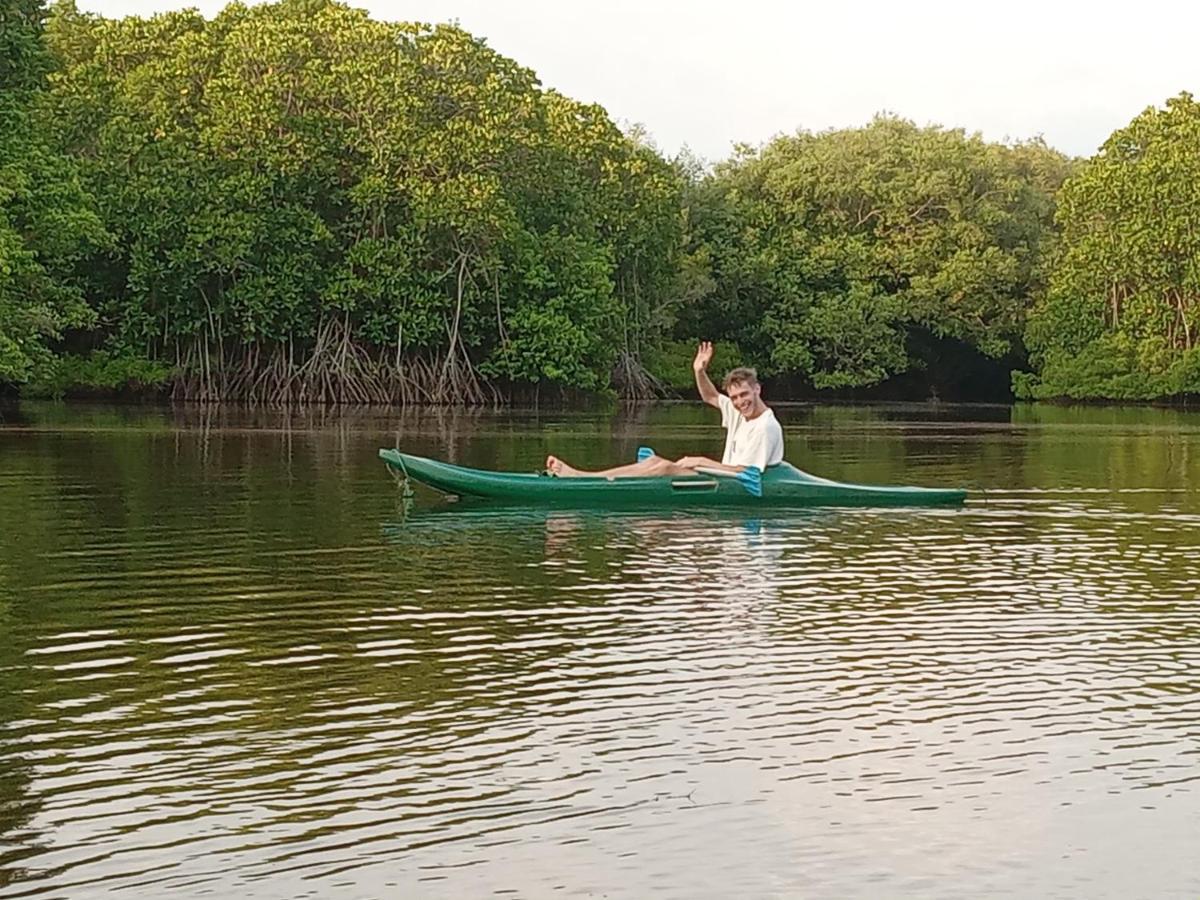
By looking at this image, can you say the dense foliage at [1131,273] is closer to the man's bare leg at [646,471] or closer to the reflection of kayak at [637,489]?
the reflection of kayak at [637,489]

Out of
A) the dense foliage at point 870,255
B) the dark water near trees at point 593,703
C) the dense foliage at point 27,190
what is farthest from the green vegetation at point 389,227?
the dark water near trees at point 593,703

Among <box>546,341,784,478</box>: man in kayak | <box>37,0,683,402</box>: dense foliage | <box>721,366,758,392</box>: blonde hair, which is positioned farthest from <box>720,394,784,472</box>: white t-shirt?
<box>37,0,683,402</box>: dense foliage

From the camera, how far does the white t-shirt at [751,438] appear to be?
1903cm

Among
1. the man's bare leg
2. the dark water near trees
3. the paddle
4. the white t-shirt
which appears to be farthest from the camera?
the man's bare leg

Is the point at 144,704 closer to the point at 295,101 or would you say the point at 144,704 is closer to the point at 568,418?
the point at 568,418

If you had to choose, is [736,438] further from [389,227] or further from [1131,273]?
[1131,273]

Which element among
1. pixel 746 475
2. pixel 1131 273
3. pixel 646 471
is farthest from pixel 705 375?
pixel 1131 273

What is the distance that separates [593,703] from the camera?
907cm

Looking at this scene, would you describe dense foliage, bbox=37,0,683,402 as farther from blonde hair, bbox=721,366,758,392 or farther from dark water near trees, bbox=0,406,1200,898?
blonde hair, bbox=721,366,758,392

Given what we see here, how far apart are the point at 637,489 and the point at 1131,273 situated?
50613 millimetres

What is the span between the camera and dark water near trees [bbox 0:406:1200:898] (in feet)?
21.3

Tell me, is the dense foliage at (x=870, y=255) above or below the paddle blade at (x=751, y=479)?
above

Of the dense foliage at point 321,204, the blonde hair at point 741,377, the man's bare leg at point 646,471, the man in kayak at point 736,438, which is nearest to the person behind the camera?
the blonde hair at point 741,377

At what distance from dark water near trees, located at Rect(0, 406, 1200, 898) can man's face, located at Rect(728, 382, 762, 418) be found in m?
1.16
